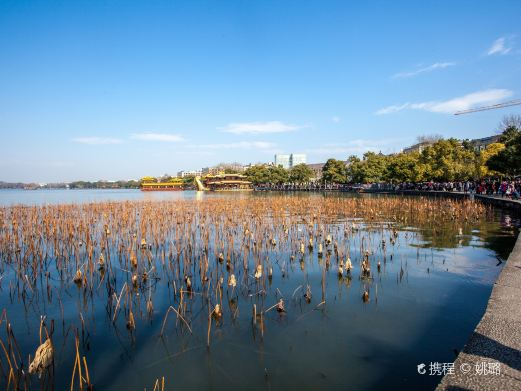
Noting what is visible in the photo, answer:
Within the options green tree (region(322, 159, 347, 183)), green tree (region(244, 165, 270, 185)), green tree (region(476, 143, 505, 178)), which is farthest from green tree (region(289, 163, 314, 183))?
green tree (region(476, 143, 505, 178))

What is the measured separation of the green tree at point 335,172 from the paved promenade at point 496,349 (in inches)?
2803

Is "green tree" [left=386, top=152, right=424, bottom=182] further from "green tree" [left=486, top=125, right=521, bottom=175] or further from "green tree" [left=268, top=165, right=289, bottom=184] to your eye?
"green tree" [left=268, top=165, right=289, bottom=184]

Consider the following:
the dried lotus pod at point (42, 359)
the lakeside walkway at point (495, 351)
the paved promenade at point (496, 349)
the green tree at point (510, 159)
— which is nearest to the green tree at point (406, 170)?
the green tree at point (510, 159)

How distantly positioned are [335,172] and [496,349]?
74.0 metres

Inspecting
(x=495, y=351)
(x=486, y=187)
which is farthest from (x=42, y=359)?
(x=486, y=187)

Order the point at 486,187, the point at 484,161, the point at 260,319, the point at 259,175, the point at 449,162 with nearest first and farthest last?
the point at 260,319 < the point at 486,187 < the point at 449,162 < the point at 484,161 < the point at 259,175

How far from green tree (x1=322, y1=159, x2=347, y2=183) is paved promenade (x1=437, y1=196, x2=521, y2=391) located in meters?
71.2

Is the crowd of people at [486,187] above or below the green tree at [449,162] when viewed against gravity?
below

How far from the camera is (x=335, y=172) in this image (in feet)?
249

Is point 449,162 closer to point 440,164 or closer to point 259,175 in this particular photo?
point 440,164

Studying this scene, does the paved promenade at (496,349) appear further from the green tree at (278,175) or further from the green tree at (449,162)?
the green tree at (278,175)

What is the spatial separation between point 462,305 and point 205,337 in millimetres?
4868

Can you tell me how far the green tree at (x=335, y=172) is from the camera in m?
75.2

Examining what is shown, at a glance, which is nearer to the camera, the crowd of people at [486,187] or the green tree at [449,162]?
the crowd of people at [486,187]
